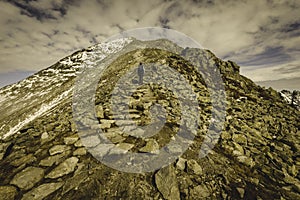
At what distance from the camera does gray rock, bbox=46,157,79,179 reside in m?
9.43

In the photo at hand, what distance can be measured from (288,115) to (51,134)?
23927mm

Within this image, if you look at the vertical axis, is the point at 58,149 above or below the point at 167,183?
above

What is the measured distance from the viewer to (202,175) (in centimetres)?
1002

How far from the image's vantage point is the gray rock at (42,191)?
321 inches

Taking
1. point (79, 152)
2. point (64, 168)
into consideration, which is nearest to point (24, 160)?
point (64, 168)

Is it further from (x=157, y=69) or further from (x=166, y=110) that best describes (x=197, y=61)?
(x=166, y=110)

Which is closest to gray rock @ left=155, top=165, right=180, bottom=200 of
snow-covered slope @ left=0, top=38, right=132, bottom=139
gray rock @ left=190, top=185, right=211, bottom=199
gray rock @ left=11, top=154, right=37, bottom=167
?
gray rock @ left=190, top=185, right=211, bottom=199

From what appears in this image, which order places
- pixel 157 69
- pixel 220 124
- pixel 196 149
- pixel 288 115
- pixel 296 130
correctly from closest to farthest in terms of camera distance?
pixel 196 149 → pixel 220 124 → pixel 296 130 → pixel 288 115 → pixel 157 69

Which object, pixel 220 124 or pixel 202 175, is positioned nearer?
pixel 202 175

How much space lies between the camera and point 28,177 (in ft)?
30.1

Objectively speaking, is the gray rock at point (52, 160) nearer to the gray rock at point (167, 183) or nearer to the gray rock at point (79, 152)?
the gray rock at point (79, 152)

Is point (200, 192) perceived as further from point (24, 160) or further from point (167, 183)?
point (24, 160)

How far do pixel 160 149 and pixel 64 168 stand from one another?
5.92m

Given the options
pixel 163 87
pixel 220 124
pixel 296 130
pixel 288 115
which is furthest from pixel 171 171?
pixel 288 115
